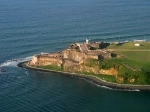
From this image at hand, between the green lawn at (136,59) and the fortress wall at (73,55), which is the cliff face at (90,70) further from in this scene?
the green lawn at (136,59)

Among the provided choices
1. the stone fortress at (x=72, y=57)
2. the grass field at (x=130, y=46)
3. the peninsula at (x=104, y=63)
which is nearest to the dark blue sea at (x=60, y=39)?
the peninsula at (x=104, y=63)

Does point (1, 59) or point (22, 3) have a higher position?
point (22, 3)

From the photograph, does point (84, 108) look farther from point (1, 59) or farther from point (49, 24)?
point (49, 24)

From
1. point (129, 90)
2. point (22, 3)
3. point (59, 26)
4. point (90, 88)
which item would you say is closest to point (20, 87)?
point (90, 88)

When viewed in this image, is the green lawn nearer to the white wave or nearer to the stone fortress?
the stone fortress

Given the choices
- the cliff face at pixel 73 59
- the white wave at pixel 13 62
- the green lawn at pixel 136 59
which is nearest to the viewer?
the green lawn at pixel 136 59

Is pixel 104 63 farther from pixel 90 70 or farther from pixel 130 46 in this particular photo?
pixel 130 46
